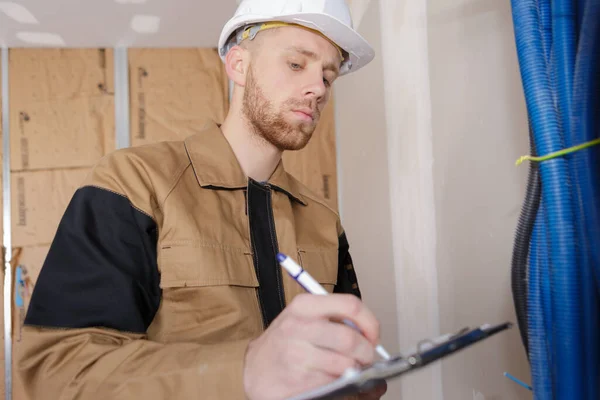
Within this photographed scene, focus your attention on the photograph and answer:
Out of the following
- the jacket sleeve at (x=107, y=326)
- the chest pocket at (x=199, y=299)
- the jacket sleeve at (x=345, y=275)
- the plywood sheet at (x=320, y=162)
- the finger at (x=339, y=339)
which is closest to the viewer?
the finger at (x=339, y=339)

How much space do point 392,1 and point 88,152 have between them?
2.24m

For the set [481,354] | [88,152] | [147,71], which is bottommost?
[481,354]

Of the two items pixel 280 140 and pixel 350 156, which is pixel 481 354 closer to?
pixel 280 140

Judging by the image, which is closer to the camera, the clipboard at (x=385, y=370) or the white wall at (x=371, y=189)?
the clipboard at (x=385, y=370)

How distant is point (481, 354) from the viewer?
102 cm

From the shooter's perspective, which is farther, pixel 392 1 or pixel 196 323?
pixel 392 1

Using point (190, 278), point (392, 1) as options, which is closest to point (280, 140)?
point (190, 278)

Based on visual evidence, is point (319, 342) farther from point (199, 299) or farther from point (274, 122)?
point (274, 122)

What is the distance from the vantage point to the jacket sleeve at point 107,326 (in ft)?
2.34

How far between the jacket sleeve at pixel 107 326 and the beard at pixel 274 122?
1.13 ft

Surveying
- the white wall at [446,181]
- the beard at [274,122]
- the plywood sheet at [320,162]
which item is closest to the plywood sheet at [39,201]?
the plywood sheet at [320,162]

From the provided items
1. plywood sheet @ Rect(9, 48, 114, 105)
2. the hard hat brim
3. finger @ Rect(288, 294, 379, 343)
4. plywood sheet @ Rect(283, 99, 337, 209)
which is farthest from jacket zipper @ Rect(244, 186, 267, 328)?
plywood sheet @ Rect(9, 48, 114, 105)

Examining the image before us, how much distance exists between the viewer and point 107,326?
0.84 meters

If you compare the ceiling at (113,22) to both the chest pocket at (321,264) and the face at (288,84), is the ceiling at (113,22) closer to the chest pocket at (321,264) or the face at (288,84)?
the face at (288,84)
